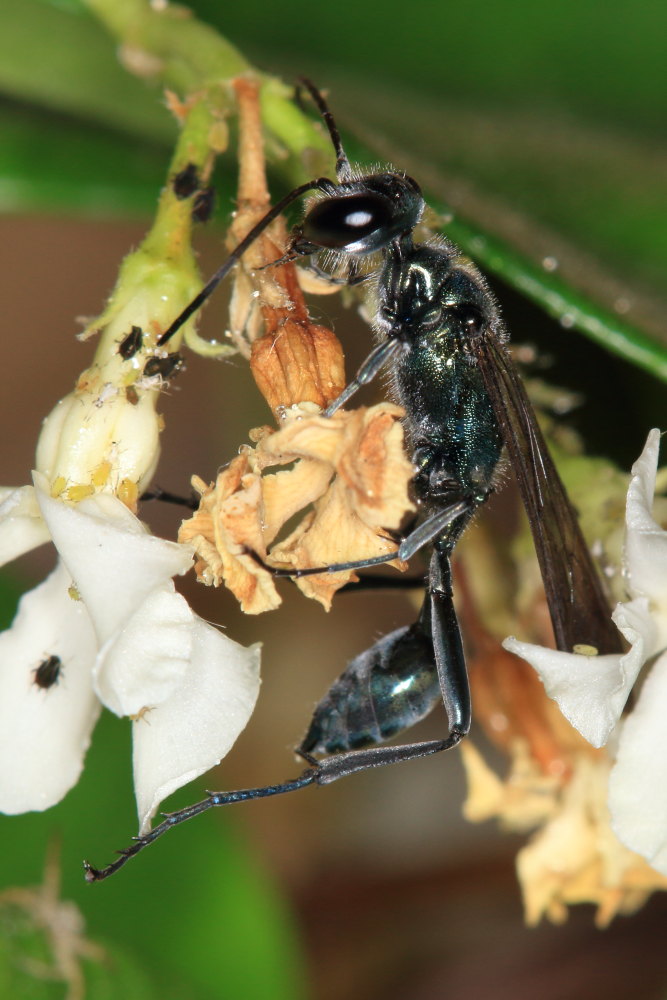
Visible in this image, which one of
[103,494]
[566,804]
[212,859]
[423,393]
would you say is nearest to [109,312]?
[103,494]

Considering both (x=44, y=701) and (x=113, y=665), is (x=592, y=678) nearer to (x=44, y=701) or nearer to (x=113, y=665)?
(x=113, y=665)

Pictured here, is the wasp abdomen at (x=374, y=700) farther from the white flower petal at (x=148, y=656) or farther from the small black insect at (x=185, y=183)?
the small black insect at (x=185, y=183)

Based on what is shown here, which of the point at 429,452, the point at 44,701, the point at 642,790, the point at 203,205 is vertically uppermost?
the point at 203,205

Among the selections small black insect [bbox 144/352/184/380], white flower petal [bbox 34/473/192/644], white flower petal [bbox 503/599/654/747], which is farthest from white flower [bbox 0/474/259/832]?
white flower petal [bbox 503/599/654/747]

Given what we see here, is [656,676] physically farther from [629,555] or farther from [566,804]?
[566,804]

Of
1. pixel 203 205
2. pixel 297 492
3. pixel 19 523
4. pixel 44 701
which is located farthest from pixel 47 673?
pixel 203 205

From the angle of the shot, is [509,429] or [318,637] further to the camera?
[318,637]
